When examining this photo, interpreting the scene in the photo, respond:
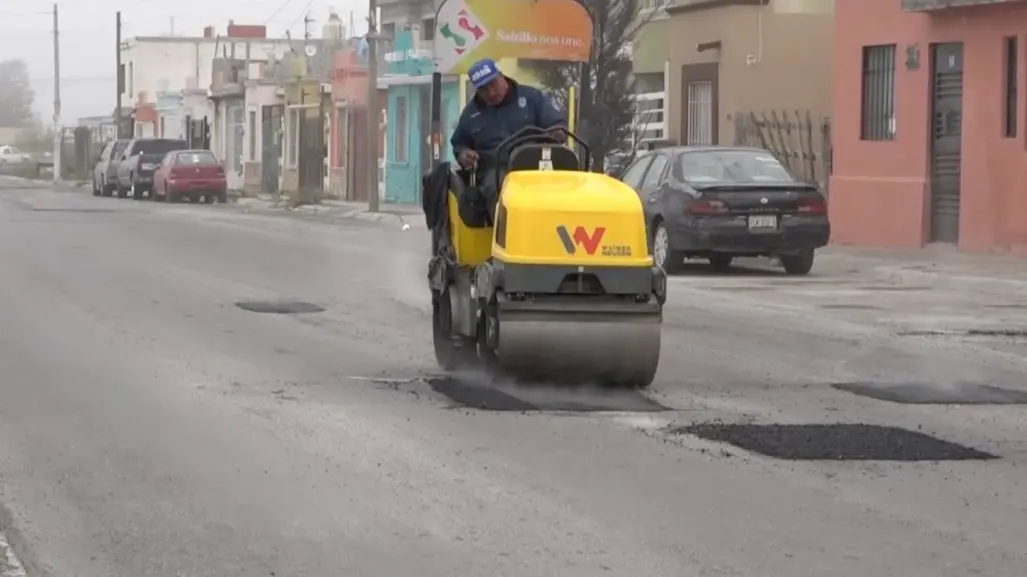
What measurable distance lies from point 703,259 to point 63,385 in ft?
49.2

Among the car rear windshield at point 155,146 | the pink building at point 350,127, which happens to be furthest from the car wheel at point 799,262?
the car rear windshield at point 155,146

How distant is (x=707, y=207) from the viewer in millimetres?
22047

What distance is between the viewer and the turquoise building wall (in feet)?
165

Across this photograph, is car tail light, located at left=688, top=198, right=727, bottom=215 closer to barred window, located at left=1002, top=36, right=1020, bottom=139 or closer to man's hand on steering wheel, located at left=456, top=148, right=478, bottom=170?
barred window, located at left=1002, top=36, right=1020, bottom=139

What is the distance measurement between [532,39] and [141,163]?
1984 cm

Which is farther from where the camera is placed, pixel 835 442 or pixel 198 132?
pixel 198 132

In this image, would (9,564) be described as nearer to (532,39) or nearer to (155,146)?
(532,39)

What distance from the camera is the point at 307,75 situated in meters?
62.0

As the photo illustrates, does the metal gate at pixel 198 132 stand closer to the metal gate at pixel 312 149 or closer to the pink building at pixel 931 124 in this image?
the metal gate at pixel 312 149

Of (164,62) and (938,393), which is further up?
(164,62)

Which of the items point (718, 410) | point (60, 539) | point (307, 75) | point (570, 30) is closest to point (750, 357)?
point (718, 410)

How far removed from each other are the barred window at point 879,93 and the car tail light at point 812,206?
20.3 feet

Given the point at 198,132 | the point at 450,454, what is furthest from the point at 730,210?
the point at 198,132

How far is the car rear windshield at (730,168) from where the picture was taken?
2275 centimetres
